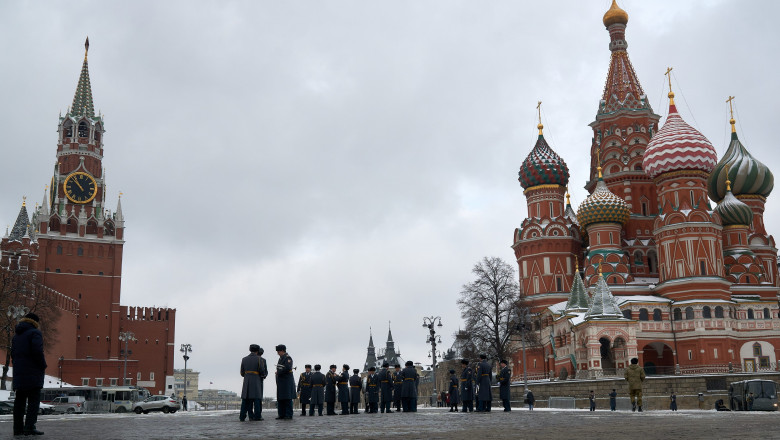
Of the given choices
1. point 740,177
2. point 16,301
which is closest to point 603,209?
point 740,177

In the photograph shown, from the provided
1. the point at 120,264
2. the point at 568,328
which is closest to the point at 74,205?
the point at 120,264

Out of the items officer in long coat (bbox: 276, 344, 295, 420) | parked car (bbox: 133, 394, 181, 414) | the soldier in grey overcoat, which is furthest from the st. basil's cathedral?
the soldier in grey overcoat

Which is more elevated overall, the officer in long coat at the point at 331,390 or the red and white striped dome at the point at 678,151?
the red and white striped dome at the point at 678,151

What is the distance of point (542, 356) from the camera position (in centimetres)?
5222

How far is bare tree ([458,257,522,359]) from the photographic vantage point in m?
45.5

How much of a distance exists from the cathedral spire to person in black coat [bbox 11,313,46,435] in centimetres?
7501

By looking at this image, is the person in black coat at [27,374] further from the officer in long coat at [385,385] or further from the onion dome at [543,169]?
the onion dome at [543,169]

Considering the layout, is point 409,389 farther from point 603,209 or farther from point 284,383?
point 603,209

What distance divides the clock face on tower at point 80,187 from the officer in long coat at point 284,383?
64775 mm

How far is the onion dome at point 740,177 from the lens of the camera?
2218 inches

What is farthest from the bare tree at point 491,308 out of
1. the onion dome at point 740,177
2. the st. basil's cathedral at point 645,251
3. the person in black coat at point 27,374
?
the person in black coat at point 27,374

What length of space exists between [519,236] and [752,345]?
16.6 meters

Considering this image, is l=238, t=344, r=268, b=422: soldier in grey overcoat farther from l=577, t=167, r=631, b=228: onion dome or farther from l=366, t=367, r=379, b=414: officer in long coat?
l=577, t=167, r=631, b=228: onion dome

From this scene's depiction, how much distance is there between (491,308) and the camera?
152ft
